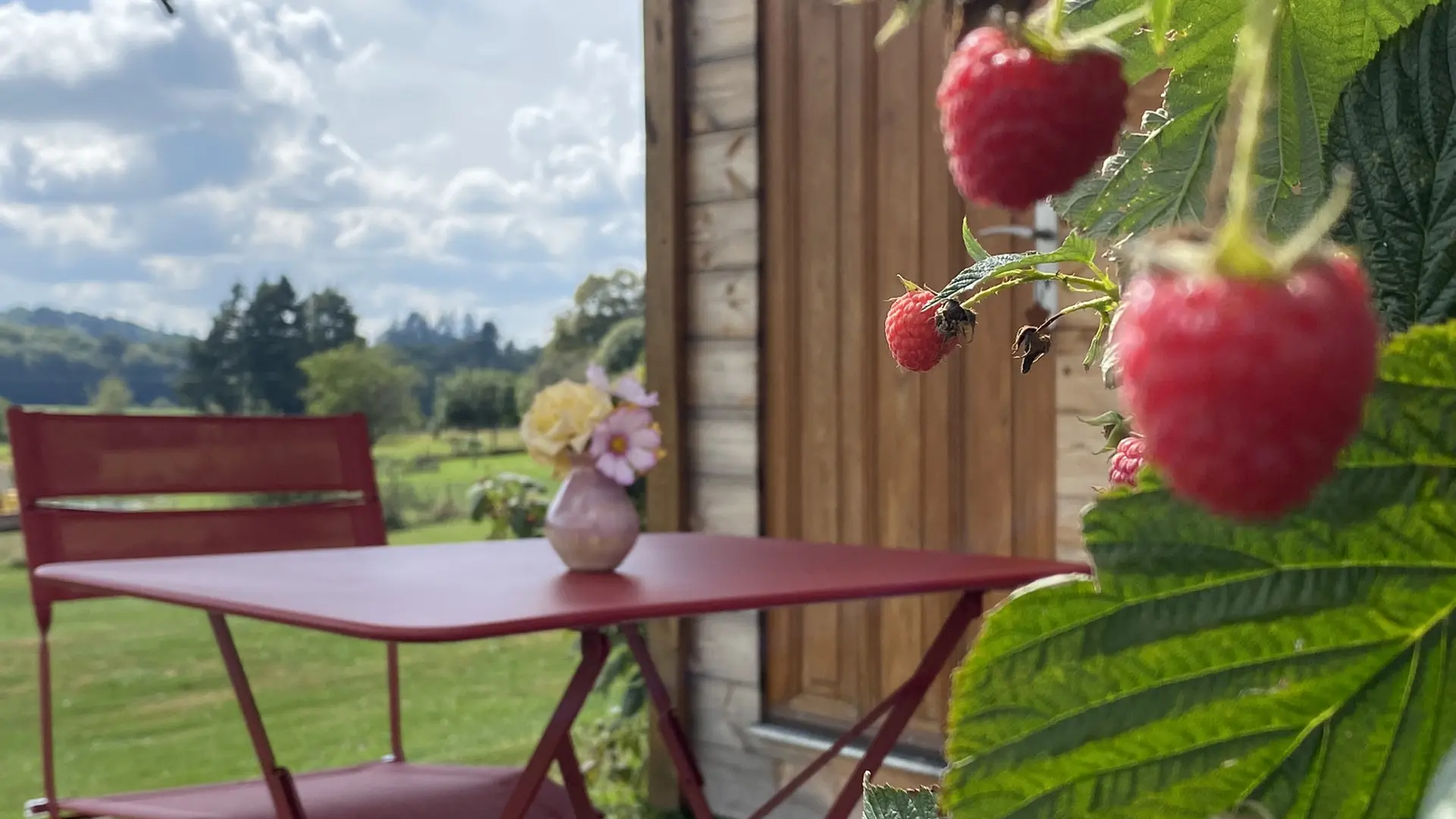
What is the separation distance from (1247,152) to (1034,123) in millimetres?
80

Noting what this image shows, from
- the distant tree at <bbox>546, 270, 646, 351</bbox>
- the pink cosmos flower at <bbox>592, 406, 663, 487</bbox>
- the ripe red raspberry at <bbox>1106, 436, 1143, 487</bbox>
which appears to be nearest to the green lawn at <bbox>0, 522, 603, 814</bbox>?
the distant tree at <bbox>546, 270, 646, 351</bbox>

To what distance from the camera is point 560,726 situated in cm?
183

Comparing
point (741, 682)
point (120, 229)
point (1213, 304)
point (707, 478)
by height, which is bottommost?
point (741, 682)

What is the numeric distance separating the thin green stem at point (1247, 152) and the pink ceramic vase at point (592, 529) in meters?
1.97

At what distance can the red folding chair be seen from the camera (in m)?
2.05

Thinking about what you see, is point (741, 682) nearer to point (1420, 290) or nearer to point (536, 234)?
point (1420, 290)

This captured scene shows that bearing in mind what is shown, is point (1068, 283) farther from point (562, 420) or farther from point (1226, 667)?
point (562, 420)

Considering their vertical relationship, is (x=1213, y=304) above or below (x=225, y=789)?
above

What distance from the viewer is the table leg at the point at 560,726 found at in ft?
5.75

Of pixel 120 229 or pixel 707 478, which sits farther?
pixel 120 229

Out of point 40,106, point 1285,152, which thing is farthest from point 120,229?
point 1285,152

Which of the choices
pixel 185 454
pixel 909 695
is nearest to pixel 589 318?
pixel 185 454

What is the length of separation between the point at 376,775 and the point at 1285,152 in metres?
2.21

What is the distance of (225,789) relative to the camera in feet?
7.18
